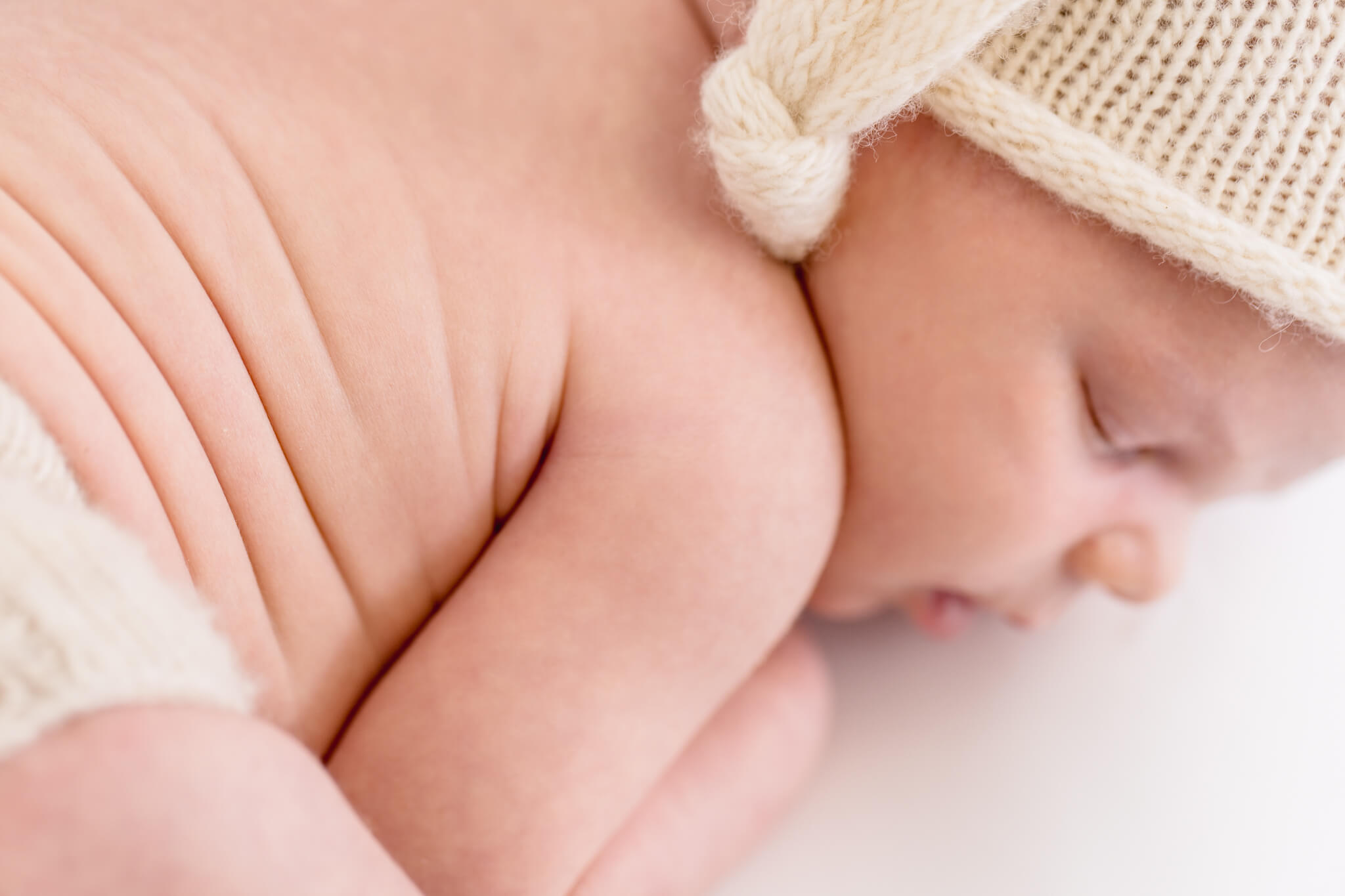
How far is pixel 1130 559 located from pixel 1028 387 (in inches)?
8.4

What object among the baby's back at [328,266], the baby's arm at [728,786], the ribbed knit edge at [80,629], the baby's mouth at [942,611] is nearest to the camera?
the ribbed knit edge at [80,629]

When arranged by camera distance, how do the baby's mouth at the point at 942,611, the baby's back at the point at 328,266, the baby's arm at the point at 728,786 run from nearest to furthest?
the baby's back at the point at 328,266
the baby's arm at the point at 728,786
the baby's mouth at the point at 942,611

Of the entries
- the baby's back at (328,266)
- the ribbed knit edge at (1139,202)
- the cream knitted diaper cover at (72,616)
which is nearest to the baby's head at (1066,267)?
the ribbed knit edge at (1139,202)

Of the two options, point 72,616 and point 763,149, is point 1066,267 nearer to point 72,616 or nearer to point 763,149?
point 763,149

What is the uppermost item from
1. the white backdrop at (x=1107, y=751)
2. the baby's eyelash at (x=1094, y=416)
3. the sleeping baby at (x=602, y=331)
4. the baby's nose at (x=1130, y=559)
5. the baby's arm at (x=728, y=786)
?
the sleeping baby at (x=602, y=331)

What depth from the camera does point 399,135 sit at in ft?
2.59

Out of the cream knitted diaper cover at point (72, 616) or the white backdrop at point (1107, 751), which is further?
the white backdrop at point (1107, 751)

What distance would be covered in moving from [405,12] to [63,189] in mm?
296

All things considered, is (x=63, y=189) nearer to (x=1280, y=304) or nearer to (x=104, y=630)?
(x=104, y=630)

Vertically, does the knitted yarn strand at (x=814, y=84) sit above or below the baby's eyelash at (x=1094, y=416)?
above

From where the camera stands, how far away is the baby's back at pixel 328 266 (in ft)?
2.19

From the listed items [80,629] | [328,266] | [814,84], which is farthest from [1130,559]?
[80,629]

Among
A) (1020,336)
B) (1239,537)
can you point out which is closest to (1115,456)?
(1020,336)

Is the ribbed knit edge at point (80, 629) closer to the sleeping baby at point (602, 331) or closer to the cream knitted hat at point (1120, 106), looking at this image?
the sleeping baby at point (602, 331)
